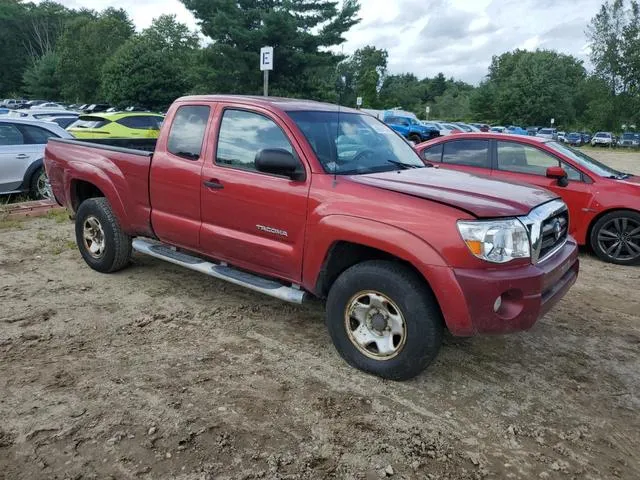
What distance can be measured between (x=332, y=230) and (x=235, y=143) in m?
1.30

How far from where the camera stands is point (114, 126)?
13141 mm

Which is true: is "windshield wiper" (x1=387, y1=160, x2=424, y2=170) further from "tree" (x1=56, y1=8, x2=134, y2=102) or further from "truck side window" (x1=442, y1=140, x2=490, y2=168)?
"tree" (x1=56, y1=8, x2=134, y2=102)

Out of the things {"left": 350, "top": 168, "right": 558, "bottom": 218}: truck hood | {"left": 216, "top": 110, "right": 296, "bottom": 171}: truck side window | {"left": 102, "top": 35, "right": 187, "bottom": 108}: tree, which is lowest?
{"left": 350, "top": 168, "right": 558, "bottom": 218}: truck hood

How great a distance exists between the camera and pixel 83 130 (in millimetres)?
12531

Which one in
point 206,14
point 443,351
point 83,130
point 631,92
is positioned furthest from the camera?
point 631,92

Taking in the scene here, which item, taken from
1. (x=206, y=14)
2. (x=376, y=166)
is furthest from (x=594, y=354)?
(x=206, y=14)

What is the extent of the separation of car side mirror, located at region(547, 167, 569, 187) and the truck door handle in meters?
4.50

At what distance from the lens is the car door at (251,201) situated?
12.6ft

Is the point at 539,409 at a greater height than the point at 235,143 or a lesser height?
lesser

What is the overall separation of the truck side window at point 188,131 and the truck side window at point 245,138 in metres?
0.24

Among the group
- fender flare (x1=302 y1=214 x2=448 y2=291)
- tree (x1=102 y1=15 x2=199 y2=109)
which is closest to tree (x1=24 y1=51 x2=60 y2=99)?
tree (x1=102 y1=15 x2=199 y2=109)

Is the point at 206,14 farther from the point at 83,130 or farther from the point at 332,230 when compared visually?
the point at 332,230

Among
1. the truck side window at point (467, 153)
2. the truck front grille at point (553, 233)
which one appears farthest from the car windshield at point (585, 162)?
the truck front grille at point (553, 233)

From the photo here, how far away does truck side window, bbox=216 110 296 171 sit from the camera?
4078 mm
